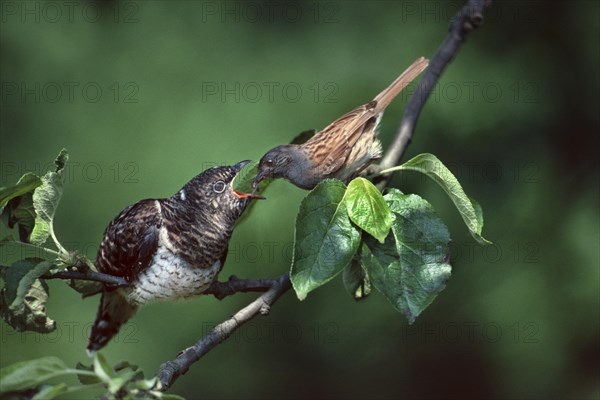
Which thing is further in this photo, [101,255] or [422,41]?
[422,41]

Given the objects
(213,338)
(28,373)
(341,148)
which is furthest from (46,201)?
(341,148)

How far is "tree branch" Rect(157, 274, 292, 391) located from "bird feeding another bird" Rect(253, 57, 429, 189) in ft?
2.57

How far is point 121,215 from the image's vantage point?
258 cm

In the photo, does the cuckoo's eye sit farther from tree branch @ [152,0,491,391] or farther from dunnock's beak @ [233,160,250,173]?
tree branch @ [152,0,491,391]

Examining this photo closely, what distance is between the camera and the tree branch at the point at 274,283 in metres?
1.94

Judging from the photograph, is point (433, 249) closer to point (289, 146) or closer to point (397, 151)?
point (397, 151)

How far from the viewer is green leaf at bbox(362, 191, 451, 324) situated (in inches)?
73.3

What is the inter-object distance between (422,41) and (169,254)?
2.04 metres

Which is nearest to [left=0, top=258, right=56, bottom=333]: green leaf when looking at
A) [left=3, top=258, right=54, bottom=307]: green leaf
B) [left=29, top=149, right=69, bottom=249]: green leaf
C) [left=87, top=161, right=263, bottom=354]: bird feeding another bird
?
[left=3, top=258, right=54, bottom=307]: green leaf

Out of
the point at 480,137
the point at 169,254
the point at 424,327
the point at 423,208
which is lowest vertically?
the point at 424,327

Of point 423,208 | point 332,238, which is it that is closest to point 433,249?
point 423,208

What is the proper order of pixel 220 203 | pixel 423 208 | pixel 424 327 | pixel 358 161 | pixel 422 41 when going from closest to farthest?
pixel 423 208 < pixel 220 203 < pixel 358 161 < pixel 424 327 < pixel 422 41

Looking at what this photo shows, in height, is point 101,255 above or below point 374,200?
below

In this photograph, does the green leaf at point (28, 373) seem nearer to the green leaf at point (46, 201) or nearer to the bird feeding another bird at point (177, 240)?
the green leaf at point (46, 201)
